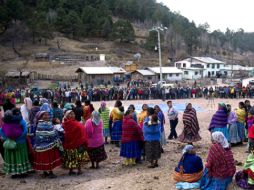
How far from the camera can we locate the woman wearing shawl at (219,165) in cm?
678

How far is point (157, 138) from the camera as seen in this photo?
9211 millimetres

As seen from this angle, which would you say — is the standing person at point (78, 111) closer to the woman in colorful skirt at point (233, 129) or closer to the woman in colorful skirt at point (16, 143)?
the woman in colorful skirt at point (16, 143)

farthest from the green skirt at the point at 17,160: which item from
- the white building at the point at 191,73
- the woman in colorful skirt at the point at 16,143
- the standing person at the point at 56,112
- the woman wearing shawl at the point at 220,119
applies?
the white building at the point at 191,73

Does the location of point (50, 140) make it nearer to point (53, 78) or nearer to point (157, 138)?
point (157, 138)

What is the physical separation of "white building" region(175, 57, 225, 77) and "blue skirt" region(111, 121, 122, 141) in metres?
63.1

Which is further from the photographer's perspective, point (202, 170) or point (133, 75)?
point (133, 75)

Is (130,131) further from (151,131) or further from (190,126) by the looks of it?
(190,126)

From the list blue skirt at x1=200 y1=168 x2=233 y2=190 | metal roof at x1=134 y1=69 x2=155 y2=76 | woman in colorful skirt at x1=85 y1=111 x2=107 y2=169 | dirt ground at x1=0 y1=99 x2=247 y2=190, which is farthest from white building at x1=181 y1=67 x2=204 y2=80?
blue skirt at x1=200 y1=168 x2=233 y2=190

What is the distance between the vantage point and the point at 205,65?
77000 millimetres

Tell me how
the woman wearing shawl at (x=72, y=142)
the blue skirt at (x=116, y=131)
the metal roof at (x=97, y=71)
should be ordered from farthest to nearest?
A: the metal roof at (x=97, y=71) → the blue skirt at (x=116, y=131) → the woman wearing shawl at (x=72, y=142)

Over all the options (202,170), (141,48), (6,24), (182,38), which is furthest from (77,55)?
(202,170)

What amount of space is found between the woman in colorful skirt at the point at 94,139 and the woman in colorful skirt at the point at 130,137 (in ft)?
2.06

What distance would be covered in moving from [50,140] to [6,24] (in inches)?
2214

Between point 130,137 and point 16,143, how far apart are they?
2903mm
